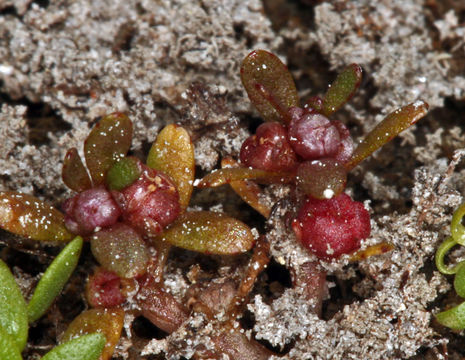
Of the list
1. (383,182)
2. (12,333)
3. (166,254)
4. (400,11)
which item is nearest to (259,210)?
(166,254)

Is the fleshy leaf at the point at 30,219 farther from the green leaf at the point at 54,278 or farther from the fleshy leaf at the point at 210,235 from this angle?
the fleshy leaf at the point at 210,235

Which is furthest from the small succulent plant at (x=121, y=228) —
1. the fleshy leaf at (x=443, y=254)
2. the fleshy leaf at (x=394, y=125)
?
the fleshy leaf at (x=443, y=254)

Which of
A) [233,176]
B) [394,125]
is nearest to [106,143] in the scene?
[233,176]

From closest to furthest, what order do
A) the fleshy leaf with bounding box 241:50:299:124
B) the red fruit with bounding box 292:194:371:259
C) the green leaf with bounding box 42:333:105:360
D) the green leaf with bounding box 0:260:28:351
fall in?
1. the green leaf with bounding box 42:333:105:360
2. the green leaf with bounding box 0:260:28:351
3. the red fruit with bounding box 292:194:371:259
4. the fleshy leaf with bounding box 241:50:299:124

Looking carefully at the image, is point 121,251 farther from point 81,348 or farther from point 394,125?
point 394,125

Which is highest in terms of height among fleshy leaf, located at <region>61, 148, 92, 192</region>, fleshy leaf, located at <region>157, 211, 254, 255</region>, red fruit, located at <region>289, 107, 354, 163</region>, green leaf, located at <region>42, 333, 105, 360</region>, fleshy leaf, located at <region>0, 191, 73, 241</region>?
red fruit, located at <region>289, 107, 354, 163</region>

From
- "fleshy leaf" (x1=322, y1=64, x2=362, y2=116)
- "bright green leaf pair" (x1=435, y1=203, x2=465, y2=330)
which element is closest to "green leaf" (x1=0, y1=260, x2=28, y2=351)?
"fleshy leaf" (x1=322, y1=64, x2=362, y2=116)

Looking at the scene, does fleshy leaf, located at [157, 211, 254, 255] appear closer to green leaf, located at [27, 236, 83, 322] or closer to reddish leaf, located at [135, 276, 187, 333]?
reddish leaf, located at [135, 276, 187, 333]
